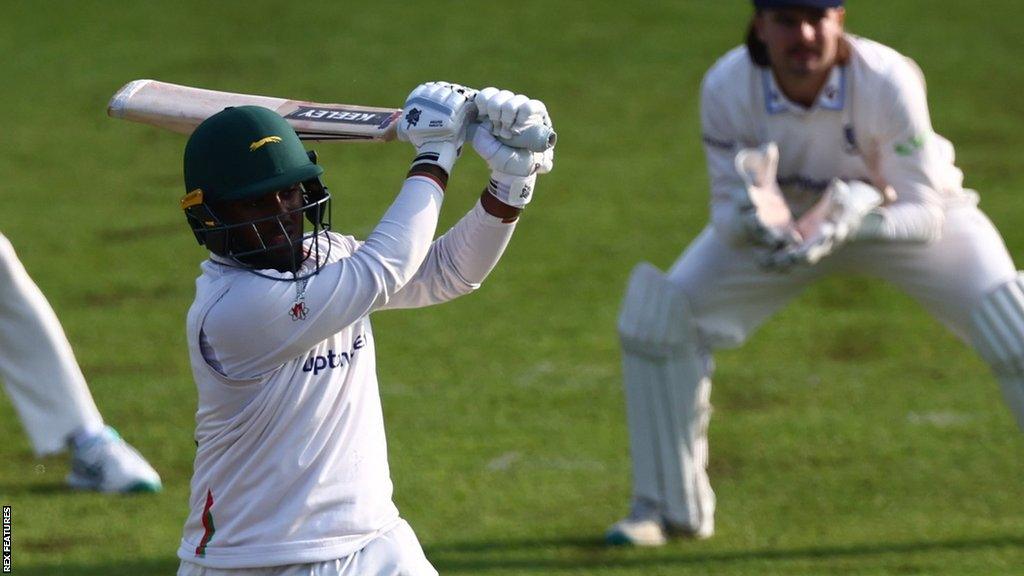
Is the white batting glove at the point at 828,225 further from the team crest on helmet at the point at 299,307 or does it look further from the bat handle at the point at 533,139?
the team crest on helmet at the point at 299,307

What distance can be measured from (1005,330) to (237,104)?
2.51m

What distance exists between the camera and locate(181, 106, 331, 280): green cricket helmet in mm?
3256

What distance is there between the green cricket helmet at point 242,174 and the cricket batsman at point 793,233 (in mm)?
1935

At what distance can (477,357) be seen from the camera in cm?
727

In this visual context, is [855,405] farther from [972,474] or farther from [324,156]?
[324,156]

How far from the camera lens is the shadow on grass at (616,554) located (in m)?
5.18

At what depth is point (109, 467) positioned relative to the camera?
574 centimetres

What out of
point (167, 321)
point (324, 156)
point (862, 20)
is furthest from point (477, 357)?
point (862, 20)

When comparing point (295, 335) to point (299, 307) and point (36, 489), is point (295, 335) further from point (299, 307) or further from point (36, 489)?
point (36, 489)

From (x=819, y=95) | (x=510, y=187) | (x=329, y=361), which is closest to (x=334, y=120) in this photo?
(x=510, y=187)

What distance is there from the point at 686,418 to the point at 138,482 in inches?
77.6

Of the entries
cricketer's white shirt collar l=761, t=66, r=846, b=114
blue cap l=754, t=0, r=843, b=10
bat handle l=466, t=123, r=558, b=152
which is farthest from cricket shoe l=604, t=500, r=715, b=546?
bat handle l=466, t=123, r=558, b=152

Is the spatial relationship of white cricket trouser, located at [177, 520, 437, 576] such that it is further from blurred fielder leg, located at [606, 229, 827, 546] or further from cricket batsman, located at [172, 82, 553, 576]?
blurred fielder leg, located at [606, 229, 827, 546]

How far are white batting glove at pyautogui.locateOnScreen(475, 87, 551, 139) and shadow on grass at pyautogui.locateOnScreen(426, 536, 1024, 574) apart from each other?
6.76 feet
